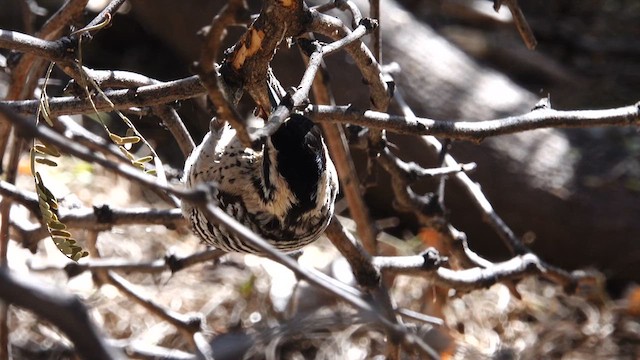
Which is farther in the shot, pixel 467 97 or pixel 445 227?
pixel 467 97

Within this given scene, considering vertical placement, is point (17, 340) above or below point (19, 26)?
below

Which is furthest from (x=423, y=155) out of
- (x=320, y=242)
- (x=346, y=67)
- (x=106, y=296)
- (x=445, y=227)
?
(x=106, y=296)

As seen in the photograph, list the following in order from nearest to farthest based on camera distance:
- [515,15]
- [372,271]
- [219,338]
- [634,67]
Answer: [515,15]
[372,271]
[219,338]
[634,67]

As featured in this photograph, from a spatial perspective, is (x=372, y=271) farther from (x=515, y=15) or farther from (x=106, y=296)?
(x=106, y=296)

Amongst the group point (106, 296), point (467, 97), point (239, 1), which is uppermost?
point (239, 1)

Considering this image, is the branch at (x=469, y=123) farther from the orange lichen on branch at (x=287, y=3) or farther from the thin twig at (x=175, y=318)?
the thin twig at (x=175, y=318)

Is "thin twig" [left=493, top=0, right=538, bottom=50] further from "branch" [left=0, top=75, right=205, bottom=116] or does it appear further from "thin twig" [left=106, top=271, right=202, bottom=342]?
"thin twig" [left=106, top=271, right=202, bottom=342]

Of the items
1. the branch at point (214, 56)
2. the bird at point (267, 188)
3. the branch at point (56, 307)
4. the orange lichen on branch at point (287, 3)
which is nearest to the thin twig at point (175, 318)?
the bird at point (267, 188)

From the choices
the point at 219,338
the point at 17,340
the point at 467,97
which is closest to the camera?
the point at 219,338
